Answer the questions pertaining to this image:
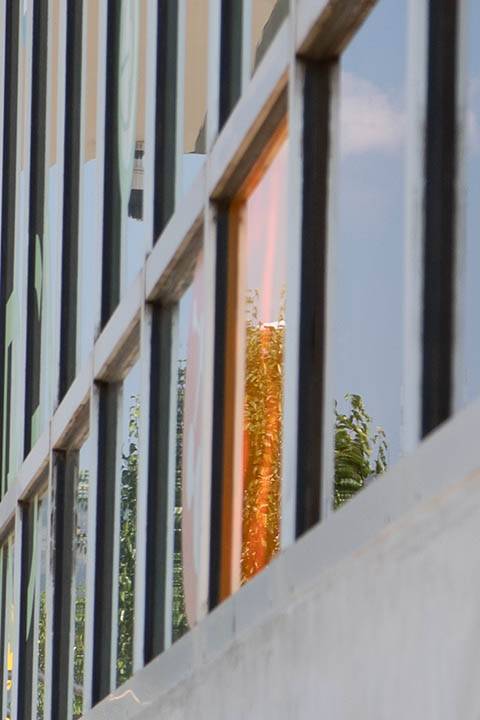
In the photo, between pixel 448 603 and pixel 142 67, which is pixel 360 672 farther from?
pixel 142 67

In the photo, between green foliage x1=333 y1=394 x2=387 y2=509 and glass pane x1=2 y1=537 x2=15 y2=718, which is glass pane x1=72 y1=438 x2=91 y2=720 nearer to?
glass pane x1=2 y1=537 x2=15 y2=718

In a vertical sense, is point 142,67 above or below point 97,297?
above

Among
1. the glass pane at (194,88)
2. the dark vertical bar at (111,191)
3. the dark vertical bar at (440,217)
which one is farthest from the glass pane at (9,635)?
the dark vertical bar at (440,217)

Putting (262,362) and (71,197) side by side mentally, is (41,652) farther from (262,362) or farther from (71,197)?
(262,362)

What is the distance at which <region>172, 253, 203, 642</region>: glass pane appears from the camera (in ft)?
29.7

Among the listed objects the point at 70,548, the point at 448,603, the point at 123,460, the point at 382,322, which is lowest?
the point at 70,548

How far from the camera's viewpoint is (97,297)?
1249 cm

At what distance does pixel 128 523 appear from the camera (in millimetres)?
11281

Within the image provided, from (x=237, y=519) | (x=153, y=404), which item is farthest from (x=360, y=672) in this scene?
(x=153, y=404)

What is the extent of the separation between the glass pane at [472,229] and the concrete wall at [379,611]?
0.35 metres

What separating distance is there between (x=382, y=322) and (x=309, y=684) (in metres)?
1.17

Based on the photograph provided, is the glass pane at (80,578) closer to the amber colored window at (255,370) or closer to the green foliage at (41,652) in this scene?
the green foliage at (41,652)

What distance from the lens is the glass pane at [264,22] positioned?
7.62 m

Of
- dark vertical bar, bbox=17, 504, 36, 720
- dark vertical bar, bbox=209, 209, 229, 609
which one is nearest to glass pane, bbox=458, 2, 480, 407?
dark vertical bar, bbox=209, 209, 229, 609
